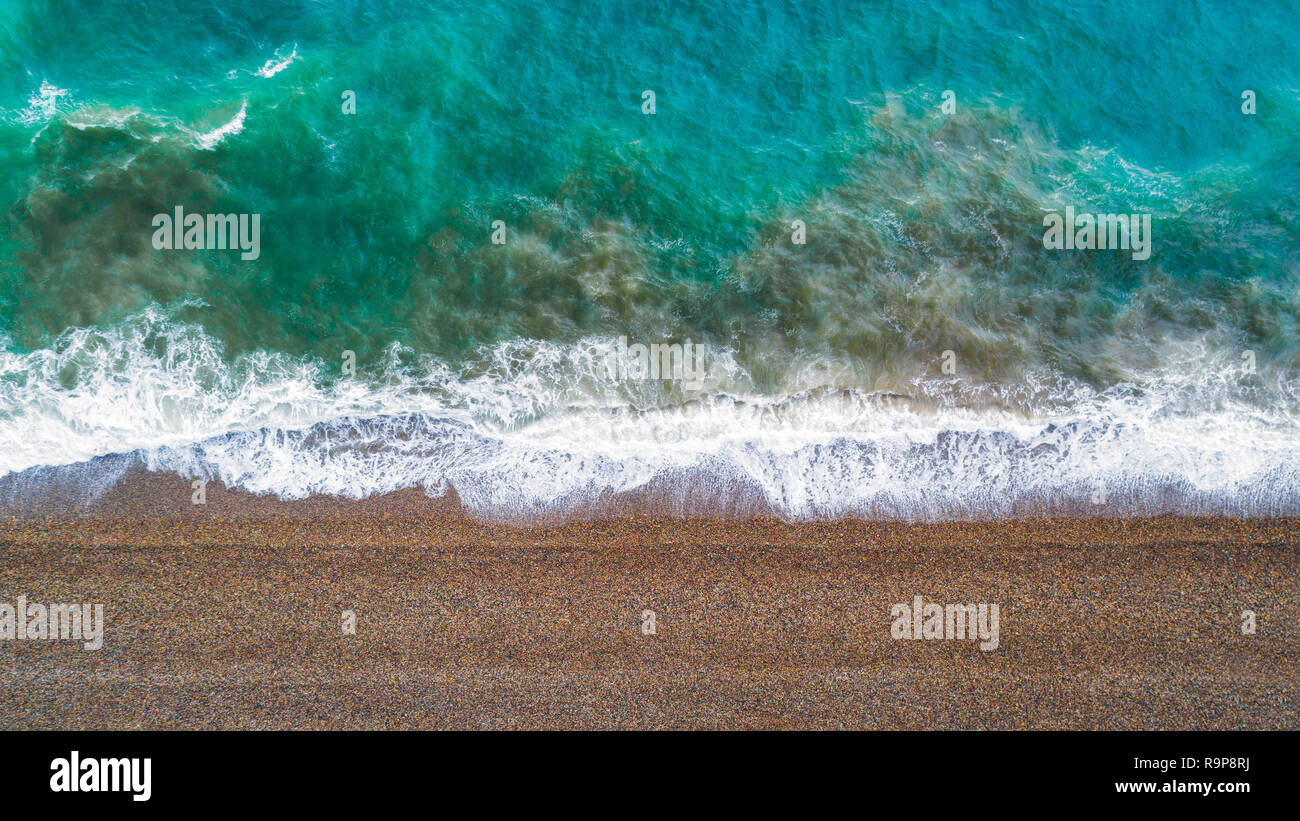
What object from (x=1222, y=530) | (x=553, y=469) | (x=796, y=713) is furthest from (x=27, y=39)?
(x=1222, y=530)

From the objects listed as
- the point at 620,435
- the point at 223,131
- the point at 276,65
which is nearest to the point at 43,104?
the point at 223,131

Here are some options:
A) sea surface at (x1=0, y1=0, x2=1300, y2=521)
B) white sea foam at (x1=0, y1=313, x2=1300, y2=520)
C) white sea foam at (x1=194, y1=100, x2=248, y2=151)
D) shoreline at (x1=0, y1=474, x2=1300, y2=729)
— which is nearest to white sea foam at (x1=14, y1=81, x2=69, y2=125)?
sea surface at (x1=0, y1=0, x2=1300, y2=521)

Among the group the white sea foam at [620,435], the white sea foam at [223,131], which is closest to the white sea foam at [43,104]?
the white sea foam at [223,131]

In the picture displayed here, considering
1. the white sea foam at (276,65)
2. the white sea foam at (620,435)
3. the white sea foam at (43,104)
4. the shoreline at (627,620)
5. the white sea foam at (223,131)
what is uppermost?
the white sea foam at (276,65)

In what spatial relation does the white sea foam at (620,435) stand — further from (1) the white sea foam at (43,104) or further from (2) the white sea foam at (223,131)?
(1) the white sea foam at (43,104)

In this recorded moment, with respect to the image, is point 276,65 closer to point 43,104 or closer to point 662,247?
point 43,104

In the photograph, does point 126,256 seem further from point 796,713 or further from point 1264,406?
point 1264,406
